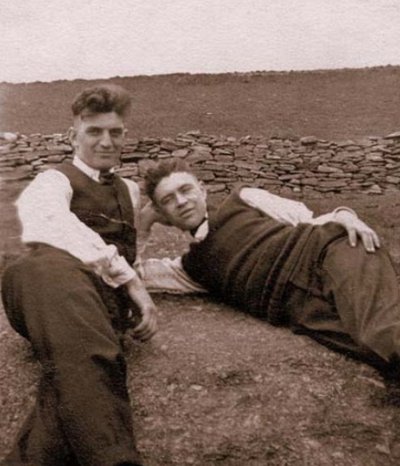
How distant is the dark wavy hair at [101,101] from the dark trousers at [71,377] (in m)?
1.01

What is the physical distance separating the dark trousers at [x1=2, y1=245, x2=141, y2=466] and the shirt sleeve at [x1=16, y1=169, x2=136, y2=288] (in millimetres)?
258

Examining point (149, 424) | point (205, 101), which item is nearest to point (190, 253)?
point (149, 424)

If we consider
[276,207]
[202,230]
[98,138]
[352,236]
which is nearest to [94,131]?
[98,138]

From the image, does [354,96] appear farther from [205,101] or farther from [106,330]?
[106,330]

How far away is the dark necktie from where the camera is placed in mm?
3289

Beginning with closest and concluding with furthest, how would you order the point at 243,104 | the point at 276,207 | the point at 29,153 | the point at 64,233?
the point at 64,233 → the point at 276,207 → the point at 29,153 → the point at 243,104

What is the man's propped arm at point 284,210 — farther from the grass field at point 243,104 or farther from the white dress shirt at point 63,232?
the grass field at point 243,104

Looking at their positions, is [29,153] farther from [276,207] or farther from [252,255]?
[252,255]

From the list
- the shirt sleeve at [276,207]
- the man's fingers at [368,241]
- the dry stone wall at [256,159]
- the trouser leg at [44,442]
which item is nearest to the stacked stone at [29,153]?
the dry stone wall at [256,159]

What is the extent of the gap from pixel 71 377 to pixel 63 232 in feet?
2.67

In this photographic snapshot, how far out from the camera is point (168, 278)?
3.90 metres

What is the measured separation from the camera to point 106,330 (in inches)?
93.0

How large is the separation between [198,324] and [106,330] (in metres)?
1.15

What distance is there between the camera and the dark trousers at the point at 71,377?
2113 mm
